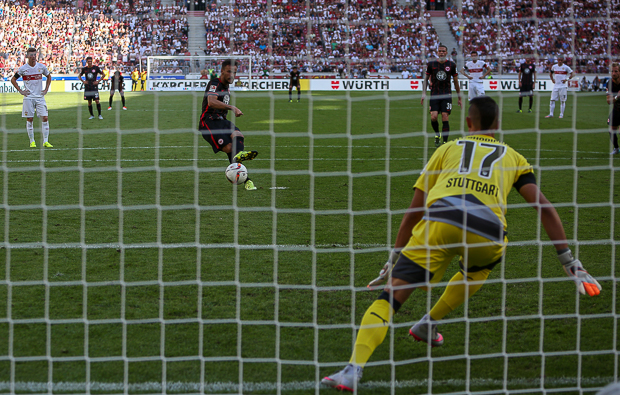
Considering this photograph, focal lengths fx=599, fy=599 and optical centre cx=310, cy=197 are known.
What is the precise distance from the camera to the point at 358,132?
15.0 m

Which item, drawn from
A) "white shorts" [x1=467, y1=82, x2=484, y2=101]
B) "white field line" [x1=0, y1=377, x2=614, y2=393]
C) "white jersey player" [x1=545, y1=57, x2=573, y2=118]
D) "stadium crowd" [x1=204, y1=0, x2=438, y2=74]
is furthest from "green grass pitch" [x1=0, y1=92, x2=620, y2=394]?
"stadium crowd" [x1=204, y1=0, x2=438, y2=74]

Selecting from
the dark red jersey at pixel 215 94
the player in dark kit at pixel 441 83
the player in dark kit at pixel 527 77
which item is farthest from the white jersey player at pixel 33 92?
the player in dark kit at pixel 527 77

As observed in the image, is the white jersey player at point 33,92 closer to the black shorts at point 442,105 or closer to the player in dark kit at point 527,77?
the black shorts at point 442,105

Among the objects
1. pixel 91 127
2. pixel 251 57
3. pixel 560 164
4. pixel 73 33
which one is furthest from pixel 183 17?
pixel 560 164

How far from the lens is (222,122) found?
8.87 m

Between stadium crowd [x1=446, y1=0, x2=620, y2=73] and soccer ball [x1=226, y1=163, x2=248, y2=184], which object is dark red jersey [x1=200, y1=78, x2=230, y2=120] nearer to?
soccer ball [x1=226, y1=163, x2=248, y2=184]

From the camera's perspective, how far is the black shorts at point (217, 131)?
871 cm

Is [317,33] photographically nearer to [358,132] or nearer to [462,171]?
[358,132]

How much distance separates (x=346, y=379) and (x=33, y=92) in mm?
11898

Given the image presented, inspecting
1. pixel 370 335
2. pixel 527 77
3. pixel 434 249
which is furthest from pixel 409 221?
pixel 527 77

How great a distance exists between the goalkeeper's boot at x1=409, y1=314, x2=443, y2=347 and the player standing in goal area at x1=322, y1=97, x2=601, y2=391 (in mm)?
402

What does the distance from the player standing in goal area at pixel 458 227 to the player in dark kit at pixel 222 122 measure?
17.0 ft

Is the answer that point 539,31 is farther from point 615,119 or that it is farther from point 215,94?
point 215,94

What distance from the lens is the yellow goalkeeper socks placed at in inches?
128
